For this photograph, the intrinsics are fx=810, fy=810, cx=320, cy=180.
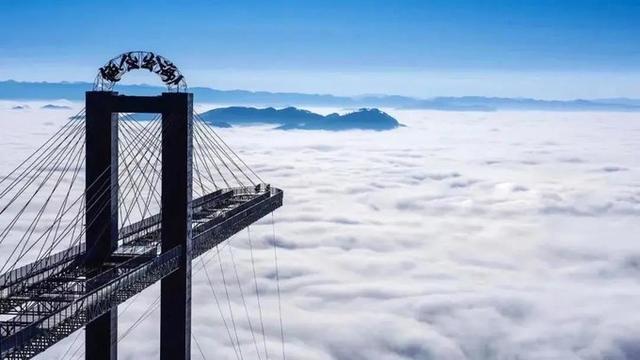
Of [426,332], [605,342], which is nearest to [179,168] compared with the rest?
[426,332]

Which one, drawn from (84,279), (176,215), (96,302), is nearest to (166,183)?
(176,215)

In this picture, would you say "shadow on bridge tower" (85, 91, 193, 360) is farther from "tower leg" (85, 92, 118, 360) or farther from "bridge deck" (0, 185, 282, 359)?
"bridge deck" (0, 185, 282, 359)

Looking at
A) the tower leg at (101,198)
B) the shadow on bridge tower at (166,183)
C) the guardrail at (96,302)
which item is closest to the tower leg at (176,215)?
the shadow on bridge tower at (166,183)

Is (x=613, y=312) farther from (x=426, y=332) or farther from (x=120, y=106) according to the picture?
(x=120, y=106)

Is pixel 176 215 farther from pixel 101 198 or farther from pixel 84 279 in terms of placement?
pixel 84 279

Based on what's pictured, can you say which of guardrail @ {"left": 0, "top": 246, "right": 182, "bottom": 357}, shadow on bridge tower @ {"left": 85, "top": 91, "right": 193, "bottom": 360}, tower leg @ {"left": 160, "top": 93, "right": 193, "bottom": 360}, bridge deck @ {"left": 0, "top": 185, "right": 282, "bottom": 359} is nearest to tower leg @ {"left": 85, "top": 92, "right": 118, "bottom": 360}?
shadow on bridge tower @ {"left": 85, "top": 91, "right": 193, "bottom": 360}

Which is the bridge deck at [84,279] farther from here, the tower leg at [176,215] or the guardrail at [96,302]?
the tower leg at [176,215]
